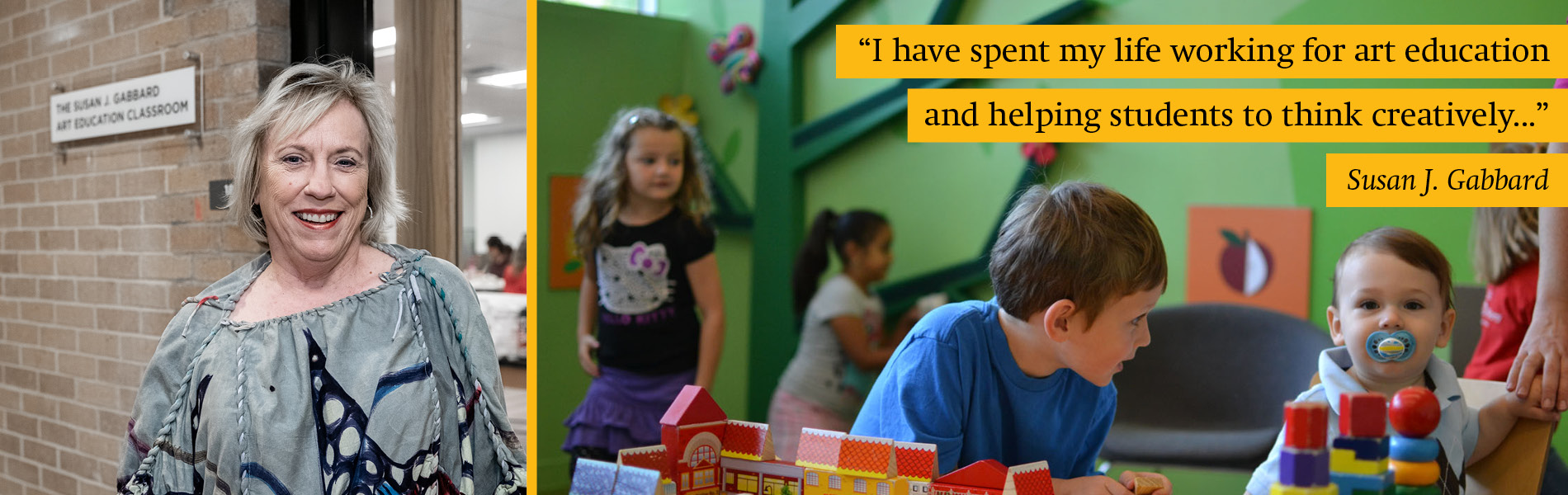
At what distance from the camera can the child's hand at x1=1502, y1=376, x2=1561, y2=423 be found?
1.41 meters

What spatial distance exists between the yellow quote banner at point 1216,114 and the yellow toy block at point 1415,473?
65 cm

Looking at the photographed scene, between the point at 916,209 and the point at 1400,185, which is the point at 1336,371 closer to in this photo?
the point at 1400,185

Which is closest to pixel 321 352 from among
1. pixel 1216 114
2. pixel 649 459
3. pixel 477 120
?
pixel 649 459

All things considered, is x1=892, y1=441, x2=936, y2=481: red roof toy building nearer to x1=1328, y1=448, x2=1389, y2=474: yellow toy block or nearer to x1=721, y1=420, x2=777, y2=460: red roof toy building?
x1=721, y1=420, x2=777, y2=460: red roof toy building

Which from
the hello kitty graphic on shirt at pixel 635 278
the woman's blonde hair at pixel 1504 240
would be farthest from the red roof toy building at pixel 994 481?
the hello kitty graphic on shirt at pixel 635 278

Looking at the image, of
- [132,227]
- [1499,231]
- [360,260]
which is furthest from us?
[132,227]

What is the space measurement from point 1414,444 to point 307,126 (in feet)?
3.65

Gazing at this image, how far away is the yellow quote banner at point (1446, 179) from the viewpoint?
1443mm

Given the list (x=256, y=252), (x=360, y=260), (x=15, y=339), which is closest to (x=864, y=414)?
(x=360, y=260)

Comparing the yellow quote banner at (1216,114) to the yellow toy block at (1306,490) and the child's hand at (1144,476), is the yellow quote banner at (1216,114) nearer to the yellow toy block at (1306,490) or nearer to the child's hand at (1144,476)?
the child's hand at (1144,476)

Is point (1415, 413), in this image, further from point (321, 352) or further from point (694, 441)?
point (321, 352)

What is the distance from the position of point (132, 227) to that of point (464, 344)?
1.62 metres

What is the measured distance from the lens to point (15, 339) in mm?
2807

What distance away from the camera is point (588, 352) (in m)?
2.67
